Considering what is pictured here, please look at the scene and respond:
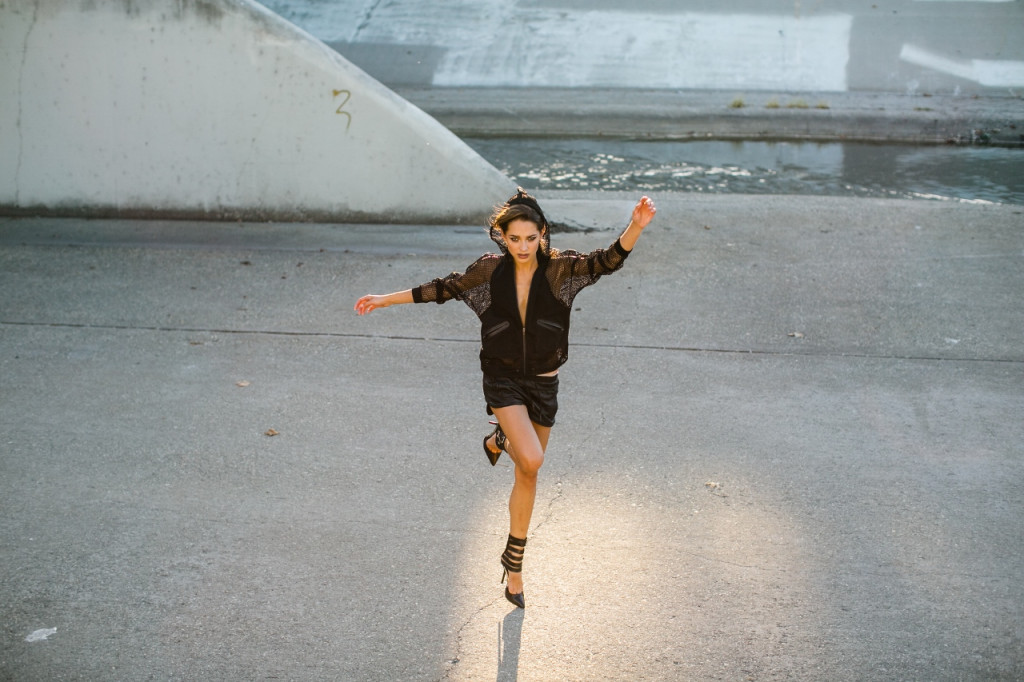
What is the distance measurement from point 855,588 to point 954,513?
950mm

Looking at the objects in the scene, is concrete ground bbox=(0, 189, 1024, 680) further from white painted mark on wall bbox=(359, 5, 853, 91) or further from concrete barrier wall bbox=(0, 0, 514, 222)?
white painted mark on wall bbox=(359, 5, 853, 91)

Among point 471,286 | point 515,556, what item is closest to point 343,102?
point 471,286

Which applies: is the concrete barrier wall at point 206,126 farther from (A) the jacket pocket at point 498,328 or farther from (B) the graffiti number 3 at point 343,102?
(A) the jacket pocket at point 498,328

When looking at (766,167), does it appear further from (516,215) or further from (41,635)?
(41,635)

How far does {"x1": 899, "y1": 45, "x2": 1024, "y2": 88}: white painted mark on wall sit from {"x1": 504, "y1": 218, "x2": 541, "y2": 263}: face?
1802 centimetres

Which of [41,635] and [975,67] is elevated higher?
[41,635]

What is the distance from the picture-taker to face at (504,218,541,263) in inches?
163

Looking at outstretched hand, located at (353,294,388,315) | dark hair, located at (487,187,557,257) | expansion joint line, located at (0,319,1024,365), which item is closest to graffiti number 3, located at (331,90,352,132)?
expansion joint line, located at (0,319,1024,365)

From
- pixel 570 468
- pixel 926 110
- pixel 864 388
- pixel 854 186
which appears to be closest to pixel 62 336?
pixel 570 468

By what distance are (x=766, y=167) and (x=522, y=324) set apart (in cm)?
1147

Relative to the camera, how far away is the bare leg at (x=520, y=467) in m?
4.20

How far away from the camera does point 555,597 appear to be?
14.1 feet

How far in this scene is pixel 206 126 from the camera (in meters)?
9.85

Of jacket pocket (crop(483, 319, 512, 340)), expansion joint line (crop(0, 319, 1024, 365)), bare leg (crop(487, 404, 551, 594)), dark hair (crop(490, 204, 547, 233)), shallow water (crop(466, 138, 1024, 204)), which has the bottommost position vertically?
shallow water (crop(466, 138, 1024, 204))
